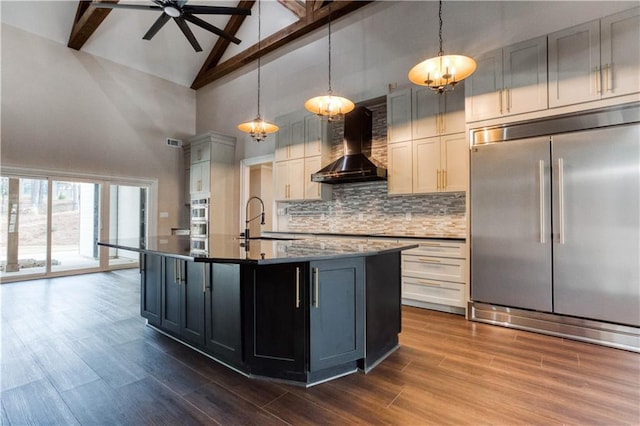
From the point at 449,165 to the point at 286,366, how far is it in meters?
2.94

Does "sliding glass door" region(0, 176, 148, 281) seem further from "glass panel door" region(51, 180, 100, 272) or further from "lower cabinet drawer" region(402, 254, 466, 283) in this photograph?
"lower cabinet drawer" region(402, 254, 466, 283)

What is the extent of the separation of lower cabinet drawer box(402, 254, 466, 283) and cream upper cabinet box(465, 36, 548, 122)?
1.62 m

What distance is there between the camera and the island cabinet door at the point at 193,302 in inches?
92.0

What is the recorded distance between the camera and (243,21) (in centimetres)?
643

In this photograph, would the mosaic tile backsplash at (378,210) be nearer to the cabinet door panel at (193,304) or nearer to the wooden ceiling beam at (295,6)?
the wooden ceiling beam at (295,6)

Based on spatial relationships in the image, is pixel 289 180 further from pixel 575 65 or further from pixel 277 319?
pixel 575 65

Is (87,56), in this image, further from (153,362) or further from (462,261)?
(462,261)

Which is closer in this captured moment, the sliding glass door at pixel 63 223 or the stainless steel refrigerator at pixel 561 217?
the stainless steel refrigerator at pixel 561 217

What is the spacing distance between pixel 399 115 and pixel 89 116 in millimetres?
6002

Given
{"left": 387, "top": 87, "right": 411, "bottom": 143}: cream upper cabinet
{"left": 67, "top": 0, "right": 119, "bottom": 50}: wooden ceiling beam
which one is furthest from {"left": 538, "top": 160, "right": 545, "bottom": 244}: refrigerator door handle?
{"left": 67, "top": 0, "right": 119, "bottom": 50}: wooden ceiling beam

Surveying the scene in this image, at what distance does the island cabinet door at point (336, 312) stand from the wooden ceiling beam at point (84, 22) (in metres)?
6.07

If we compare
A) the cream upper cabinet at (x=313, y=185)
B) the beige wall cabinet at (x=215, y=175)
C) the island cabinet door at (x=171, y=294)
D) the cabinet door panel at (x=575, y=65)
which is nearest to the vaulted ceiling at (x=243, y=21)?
the beige wall cabinet at (x=215, y=175)

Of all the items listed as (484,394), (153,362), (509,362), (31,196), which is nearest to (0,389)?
A: (153,362)

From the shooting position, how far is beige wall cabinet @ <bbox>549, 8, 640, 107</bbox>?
8.38 feet
